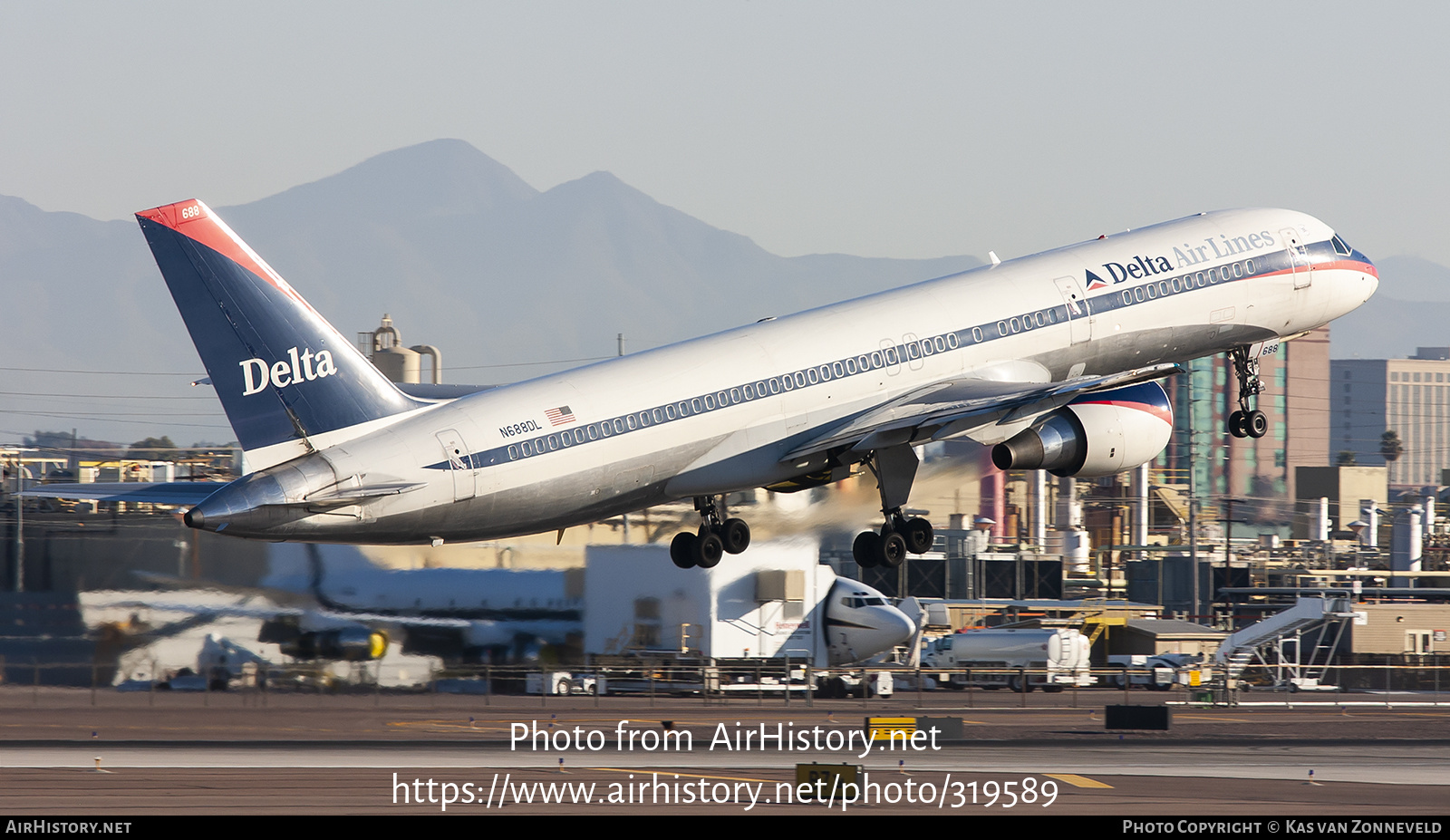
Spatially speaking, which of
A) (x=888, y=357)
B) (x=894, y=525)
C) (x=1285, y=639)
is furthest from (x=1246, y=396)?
(x=1285, y=639)

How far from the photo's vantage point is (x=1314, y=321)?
41.8m

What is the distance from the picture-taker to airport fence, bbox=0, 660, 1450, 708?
46906 mm

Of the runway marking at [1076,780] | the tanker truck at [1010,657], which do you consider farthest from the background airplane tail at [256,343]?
the tanker truck at [1010,657]

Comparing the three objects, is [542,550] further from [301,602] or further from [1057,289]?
[1057,289]

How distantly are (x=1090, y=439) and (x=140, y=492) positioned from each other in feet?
64.1

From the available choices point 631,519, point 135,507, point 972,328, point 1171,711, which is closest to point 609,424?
point 972,328

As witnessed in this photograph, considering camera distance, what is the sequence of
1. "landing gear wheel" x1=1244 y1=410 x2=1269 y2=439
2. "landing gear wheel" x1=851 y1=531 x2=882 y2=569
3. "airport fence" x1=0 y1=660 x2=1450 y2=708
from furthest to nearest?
"airport fence" x1=0 y1=660 x2=1450 y2=708, "landing gear wheel" x1=1244 y1=410 x2=1269 y2=439, "landing gear wheel" x1=851 y1=531 x2=882 y2=569

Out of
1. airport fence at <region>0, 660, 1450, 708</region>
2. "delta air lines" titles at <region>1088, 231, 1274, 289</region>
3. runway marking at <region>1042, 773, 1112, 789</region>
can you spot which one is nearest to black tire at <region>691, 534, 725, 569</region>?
runway marking at <region>1042, 773, 1112, 789</region>

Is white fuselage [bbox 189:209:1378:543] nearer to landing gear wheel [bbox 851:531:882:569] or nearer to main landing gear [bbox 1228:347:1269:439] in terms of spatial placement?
main landing gear [bbox 1228:347:1269:439]

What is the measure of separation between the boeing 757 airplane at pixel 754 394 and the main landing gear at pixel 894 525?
0.06 m

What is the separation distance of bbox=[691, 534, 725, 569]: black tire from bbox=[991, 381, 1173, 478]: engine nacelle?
649cm

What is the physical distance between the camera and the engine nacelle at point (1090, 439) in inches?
1412

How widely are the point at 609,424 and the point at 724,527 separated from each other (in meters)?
6.45

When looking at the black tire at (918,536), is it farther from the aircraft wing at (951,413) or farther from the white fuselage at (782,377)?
the white fuselage at (782,377)
